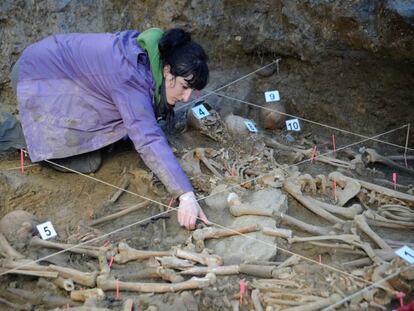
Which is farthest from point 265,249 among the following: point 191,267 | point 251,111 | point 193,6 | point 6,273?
point 193,6

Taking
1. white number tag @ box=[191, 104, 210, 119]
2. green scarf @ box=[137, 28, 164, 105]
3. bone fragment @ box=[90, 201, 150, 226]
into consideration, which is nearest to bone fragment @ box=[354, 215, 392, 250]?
bone fragment @ box=[90, 201, 150, 226]

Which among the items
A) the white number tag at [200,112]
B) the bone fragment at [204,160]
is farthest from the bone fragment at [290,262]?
the white number tag at [200,112]

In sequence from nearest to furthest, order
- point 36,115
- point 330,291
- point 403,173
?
point 330,291
point 36,115
point 403,173

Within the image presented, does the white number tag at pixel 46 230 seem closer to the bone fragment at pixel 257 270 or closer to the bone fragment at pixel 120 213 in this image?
the bone fragment at pixel 120 213

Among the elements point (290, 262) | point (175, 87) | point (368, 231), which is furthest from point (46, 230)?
point (368, 231)

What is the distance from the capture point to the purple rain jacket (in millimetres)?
3621

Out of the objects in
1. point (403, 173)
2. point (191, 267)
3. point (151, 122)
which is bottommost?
point (403, 173)

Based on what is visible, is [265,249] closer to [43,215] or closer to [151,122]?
[151,122]

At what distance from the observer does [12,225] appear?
350 cm

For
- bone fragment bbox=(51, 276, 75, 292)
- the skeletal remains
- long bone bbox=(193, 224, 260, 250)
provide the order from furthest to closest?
1. long bone bbox=(193, 224, 260, 250)
2. bone fragment bbox=(51, 276, 75, 292)
3. the skeletal remains

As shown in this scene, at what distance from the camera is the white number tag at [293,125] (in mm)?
5148

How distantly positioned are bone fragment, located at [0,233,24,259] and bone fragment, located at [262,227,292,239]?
1497 millimetres

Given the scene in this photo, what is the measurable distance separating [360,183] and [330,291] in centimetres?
114

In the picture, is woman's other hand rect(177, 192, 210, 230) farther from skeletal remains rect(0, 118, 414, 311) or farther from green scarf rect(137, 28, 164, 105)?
green scarf rect(137, 28, 164, 105)
